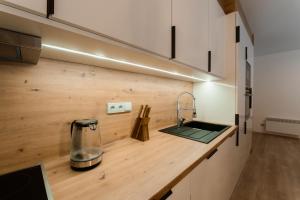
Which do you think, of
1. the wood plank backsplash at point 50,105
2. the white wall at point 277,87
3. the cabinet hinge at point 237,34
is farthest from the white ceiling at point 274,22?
the wood plank backsplash at point 50,105

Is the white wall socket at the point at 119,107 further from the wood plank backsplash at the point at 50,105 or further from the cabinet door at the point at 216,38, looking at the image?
the cabinet door at the point at 216,38

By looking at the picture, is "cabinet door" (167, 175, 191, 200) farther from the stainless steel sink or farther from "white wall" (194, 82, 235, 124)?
"white wall" (194, 82, 235, 124)

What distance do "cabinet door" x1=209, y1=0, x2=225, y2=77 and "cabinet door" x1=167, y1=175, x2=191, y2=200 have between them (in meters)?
1.05

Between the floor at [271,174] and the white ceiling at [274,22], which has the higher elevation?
the white ceiling at [274,22]

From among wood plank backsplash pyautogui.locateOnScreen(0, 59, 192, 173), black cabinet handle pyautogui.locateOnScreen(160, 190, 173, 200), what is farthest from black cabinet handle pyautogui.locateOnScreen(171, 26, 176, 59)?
black cabinet handle pyautogui.locateOnScreen(160, 190, 173, 200)

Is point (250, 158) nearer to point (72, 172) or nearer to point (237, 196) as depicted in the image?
point (237, 196)

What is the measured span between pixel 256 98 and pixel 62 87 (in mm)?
5400

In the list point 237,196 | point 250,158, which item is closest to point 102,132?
point 237,196

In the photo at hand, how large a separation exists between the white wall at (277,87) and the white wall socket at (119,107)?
4926 mm

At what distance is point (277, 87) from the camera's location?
429 centimetres

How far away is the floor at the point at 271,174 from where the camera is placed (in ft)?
5.86

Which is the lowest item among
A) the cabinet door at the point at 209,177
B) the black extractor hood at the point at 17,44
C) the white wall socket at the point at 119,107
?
the cabinet door at the point at 209,177

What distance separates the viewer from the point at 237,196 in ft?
5.76

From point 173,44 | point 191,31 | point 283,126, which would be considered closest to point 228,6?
point 191,31
